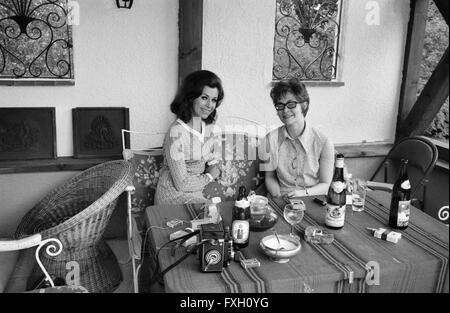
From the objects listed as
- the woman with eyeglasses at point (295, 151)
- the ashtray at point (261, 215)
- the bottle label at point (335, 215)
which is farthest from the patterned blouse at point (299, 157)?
the bottle label at point (335, 215)

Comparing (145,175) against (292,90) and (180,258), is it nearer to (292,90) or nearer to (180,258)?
(292,90)

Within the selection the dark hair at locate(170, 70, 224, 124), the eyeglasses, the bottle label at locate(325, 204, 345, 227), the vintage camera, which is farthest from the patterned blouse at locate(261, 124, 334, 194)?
the vintage camera

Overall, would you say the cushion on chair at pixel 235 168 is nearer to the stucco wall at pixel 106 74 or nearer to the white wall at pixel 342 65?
the white wall at pixel 342 65

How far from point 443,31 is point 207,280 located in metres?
3.01

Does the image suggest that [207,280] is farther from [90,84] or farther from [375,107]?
[375,107]

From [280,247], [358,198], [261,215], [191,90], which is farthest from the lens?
[191,90]

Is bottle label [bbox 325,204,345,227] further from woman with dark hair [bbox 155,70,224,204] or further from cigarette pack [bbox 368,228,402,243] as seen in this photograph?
woman with dark hair [bbox 155,70,224,204]

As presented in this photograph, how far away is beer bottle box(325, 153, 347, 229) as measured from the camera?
1.91 meters

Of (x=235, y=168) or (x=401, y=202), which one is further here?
(x=235, y=168)

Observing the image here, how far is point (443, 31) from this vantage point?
3.60 metres

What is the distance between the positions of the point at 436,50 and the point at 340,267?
263cm

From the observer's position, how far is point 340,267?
63.1 inches

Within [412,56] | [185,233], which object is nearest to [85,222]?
[185,233]

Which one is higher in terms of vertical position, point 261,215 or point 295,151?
point 295,151
